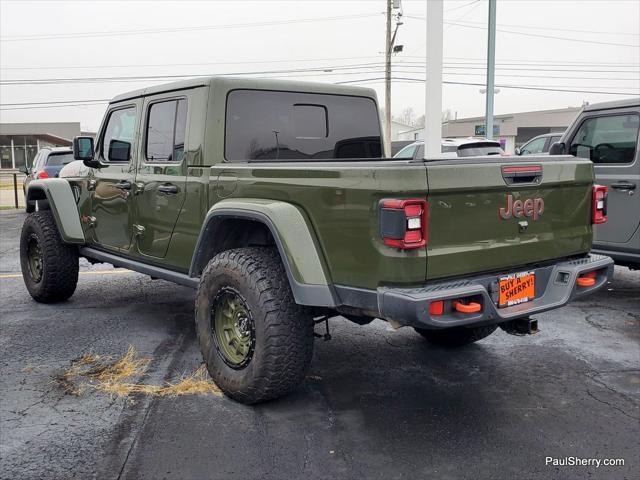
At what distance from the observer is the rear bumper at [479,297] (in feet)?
9.66

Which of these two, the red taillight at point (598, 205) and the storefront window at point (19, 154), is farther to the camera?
the storefront window at point (19, 154)

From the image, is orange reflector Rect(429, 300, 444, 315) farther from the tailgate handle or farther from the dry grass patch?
the dry grass patch

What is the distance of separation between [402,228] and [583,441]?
155 cm

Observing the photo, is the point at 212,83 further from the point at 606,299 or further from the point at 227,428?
the point at 606,299

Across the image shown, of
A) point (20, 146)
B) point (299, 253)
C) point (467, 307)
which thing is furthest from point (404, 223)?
point (20, 146)

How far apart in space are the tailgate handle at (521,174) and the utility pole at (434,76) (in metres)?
0.39

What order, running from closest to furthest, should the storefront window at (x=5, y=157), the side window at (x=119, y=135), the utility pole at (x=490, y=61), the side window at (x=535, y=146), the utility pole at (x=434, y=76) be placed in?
the utility pole at (x=434, y=76), the side window at (x=119, y=135), the side window at (x=535, y=146), the utility pole at (x=490, y=61), the storefront window at (x=5, y=157)

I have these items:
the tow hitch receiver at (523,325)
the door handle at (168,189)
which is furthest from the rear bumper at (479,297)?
the door handle at (168,189)

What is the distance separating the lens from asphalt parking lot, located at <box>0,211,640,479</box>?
9.98ft

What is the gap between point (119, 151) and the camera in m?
5.27

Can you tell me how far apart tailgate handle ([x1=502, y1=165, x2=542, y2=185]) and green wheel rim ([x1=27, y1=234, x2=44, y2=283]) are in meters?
4.78

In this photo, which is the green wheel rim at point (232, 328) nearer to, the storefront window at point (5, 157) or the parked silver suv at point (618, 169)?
the parked silver suv at point (618, 169)

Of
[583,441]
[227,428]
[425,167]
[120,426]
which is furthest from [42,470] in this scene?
[583,441]

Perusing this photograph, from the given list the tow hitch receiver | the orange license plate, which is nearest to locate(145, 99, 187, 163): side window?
the orange license plate
